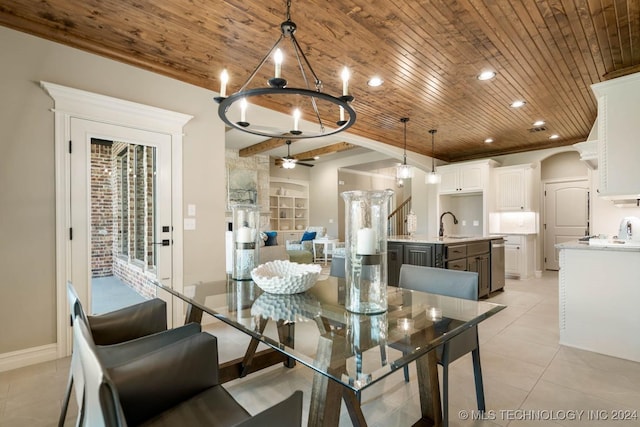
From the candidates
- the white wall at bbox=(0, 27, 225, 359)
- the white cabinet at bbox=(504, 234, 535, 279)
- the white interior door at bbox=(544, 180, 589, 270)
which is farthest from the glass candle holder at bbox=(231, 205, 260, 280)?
the white interior door at bbox=(544, 180, 589, 270)

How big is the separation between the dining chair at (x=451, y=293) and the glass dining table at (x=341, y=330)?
91 millimetres

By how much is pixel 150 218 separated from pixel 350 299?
2566 mm

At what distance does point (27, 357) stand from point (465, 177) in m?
7.04

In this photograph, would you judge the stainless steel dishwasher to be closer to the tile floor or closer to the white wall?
the tile floor

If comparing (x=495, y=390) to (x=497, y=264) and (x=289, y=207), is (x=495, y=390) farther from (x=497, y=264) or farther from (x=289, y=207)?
(x=289, y=207)

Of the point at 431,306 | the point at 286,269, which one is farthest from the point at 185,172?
the point at 431,306

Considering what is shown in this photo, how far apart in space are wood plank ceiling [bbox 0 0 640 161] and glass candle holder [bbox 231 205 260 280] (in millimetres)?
1441

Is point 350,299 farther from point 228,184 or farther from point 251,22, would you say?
point 228,184

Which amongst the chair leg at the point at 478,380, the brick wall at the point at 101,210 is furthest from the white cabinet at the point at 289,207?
the chair leg at the point at 478,380

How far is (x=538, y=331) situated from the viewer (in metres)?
3.27

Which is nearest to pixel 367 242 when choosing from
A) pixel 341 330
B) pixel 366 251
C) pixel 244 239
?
pixel 366 251

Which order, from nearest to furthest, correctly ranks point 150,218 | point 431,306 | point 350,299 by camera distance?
1. point 350,299
2. point 431,306
3. point 150,218

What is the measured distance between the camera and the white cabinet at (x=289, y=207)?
9.91 metres

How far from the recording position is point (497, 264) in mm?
5027
